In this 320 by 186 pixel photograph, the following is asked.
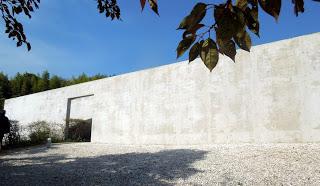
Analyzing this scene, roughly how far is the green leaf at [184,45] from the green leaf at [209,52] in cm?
4

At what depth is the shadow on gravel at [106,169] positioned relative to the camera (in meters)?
6.65

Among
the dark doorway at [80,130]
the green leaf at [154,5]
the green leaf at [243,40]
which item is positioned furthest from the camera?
the dark doorway at [80,130]

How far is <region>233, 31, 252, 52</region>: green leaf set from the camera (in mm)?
1029

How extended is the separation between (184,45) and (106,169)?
6.92 meters

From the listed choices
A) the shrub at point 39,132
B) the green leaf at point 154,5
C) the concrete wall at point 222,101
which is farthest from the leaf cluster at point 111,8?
the shrub at point 39,132

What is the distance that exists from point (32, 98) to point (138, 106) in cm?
876

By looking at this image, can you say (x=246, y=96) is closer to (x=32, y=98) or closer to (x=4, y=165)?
(x=4, y=165)

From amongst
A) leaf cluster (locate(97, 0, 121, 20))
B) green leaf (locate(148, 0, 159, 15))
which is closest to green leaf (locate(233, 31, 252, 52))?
green leaf (locate(148, 0, 159, 15))

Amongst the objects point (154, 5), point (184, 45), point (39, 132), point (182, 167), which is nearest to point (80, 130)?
point (39, 132)

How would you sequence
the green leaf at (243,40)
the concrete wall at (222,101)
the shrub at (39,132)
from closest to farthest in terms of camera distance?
the green leaf at (243,40)
the concrete wall at (222,101)
the shrub at (39,132)

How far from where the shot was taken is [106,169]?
7684 mm

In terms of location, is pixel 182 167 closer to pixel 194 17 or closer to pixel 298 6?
pixel 298 6

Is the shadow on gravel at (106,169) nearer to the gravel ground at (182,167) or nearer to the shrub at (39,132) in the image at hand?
the gravel ground at (182,167)

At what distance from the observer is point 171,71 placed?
41.2 feet
